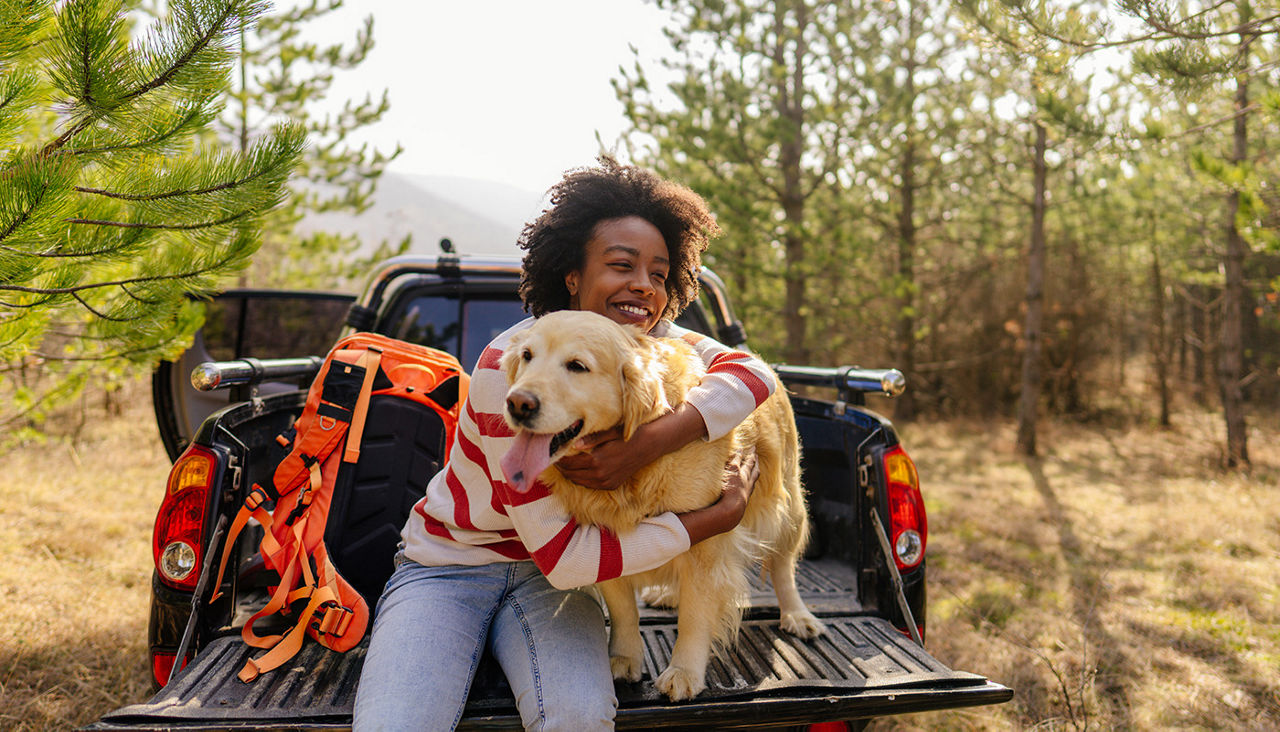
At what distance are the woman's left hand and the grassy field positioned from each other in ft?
6.20

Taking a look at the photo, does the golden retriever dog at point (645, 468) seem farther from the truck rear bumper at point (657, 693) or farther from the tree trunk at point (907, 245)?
the tree trunk at point (907, 245)

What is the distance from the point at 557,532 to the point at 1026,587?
4133mm

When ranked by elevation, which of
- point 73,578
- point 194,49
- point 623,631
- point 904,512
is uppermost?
point 194,49

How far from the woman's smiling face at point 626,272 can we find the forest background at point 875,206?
112cm

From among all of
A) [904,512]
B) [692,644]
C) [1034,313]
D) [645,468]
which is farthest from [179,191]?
[1034,313]

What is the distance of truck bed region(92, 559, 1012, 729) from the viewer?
5.73 ft

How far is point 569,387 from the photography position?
1774 millimetres

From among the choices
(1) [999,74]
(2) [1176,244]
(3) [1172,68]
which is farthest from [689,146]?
(2) [1176,244]

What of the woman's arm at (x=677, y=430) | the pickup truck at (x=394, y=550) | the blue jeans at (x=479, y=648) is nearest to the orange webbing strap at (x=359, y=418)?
the pickup truck at (x=394, y=550)

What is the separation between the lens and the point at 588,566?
1.89 metres

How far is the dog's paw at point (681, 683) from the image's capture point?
196 centimetres

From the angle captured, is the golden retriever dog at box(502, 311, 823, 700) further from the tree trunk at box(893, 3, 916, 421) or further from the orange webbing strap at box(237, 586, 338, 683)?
the tree trunk at box(893, 3, 916, 421)

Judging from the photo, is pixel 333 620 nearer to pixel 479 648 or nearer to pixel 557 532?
pixel 479 648

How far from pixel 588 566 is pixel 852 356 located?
41.2 feet
